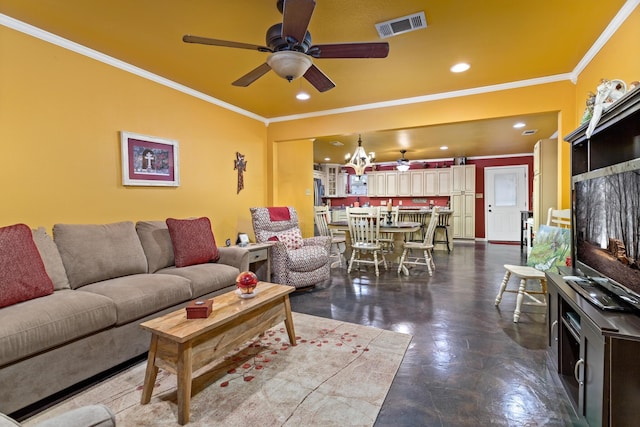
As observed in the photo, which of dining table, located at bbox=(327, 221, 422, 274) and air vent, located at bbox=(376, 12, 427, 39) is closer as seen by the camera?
air vent, located at bbox=(376, 12, 427, 39)

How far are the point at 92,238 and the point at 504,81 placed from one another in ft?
13.8

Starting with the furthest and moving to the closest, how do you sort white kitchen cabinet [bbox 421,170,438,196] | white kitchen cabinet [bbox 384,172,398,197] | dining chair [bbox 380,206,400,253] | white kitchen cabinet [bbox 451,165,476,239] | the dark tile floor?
white kitchen cabinet [bbox 384,172,398,197] < white kitchen cabinet [bbox 421,170,438,196] < white kitchen cabinet [bbox 451,165,476,239] < dining chair [bbox 380,206,400,253] < the dark tile floor

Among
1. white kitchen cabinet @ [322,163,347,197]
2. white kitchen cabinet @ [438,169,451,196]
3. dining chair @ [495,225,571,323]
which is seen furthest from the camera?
white kitchen cabinet @ [322,163,347,197]

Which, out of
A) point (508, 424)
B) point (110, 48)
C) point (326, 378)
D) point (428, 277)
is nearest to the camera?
point (508, 424)

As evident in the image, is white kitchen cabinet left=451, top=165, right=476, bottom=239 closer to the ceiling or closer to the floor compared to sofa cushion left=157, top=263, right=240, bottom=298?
closer to the ceiling

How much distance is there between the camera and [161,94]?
3.33 meters

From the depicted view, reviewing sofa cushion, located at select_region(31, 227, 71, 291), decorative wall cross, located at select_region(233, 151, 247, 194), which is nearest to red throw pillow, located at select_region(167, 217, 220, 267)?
sofa cushion, located at select_region(31, 227, 71, 291)

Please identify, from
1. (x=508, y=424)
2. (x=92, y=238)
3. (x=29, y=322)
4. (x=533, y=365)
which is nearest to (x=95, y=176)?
(x=92, y=238)

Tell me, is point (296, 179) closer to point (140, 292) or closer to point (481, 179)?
point (140, 292)

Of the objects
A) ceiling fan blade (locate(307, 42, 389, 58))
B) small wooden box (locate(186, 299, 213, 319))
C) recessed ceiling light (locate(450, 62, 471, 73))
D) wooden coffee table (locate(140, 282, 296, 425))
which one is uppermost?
recessed ceiling light (locate(450, 62, 471, 73))

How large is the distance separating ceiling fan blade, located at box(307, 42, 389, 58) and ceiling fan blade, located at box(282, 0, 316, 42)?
17 centimetres

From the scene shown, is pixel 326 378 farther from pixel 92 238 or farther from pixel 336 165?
pixel 336 165

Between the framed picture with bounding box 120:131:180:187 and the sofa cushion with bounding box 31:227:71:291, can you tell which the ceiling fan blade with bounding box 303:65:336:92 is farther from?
the sofa cushion with bounding box 31:227:71:291

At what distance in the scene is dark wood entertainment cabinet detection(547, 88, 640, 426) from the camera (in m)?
1.21
